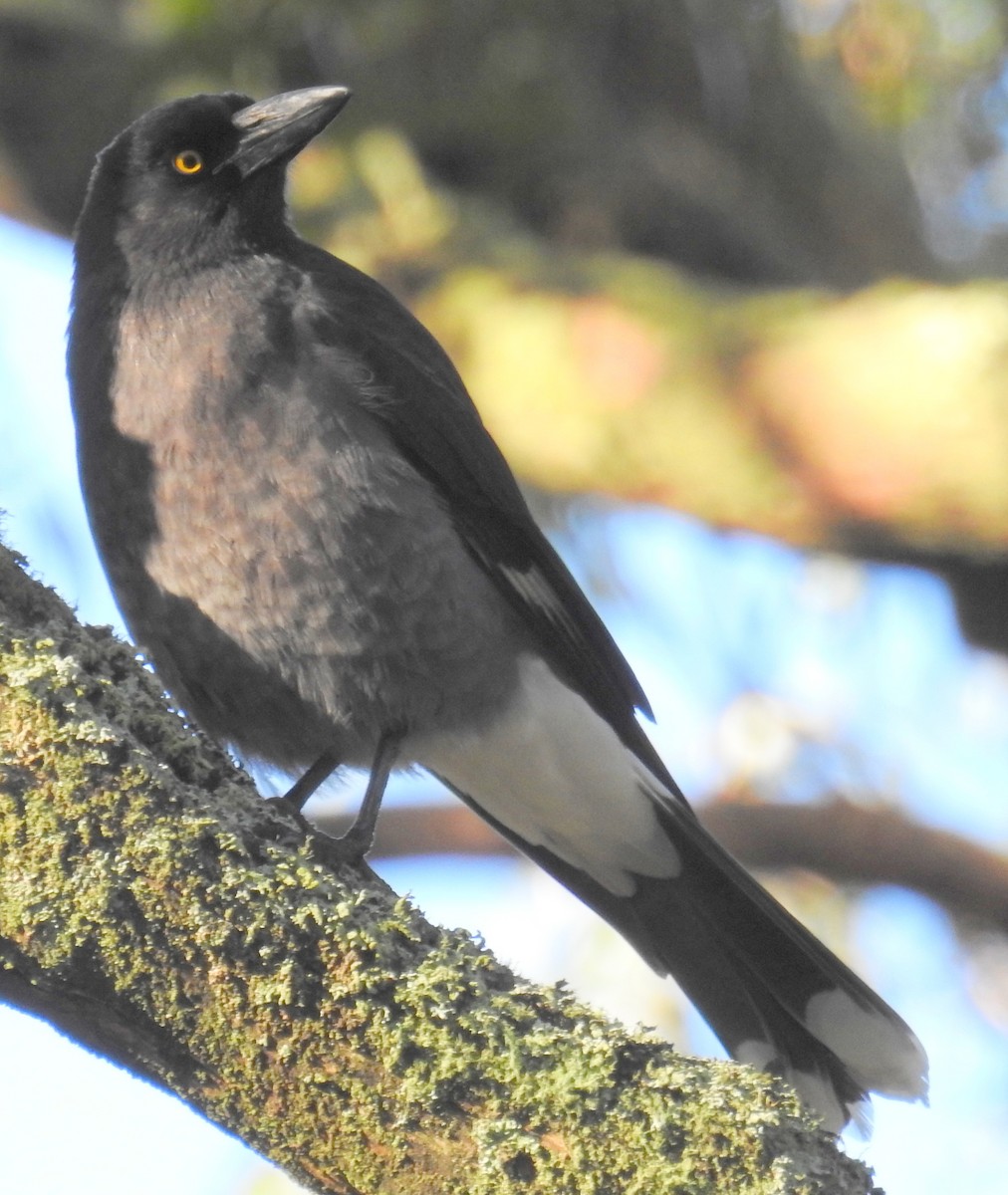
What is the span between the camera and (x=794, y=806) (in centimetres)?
472

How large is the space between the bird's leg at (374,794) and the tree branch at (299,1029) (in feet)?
2.98

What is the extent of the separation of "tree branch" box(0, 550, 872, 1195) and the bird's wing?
5.30 feet

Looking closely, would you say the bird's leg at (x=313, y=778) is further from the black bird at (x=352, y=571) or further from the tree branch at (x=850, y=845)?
the tree branch at (x=850, y=845)

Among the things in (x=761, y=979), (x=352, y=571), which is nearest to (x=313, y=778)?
(x=352, y=571)

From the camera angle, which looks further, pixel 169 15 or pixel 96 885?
pixel 169 15

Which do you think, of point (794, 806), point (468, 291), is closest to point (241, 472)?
point (794, 806)

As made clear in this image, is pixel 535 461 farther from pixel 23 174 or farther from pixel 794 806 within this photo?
pixel 23 174

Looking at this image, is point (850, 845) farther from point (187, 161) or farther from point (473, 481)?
point (187, 161)

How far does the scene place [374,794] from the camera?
128 inches

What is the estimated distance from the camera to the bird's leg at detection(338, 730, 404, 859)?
2.96m

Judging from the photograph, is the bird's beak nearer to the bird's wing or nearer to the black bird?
the black bird

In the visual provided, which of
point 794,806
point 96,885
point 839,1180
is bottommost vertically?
point 96,885

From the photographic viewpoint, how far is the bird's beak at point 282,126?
148 inches

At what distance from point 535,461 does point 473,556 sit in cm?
184
